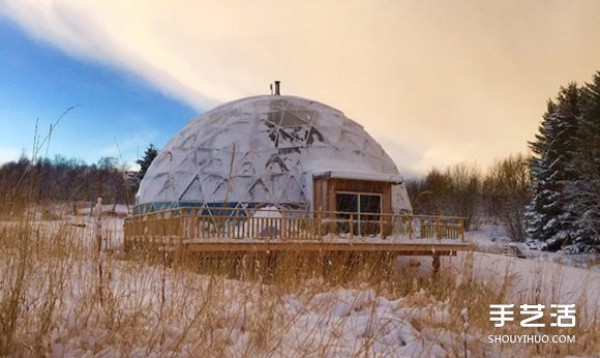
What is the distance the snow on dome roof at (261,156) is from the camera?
14188 millimetres

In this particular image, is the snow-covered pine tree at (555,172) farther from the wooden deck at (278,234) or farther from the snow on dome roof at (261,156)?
the wooden deck at (278,234)

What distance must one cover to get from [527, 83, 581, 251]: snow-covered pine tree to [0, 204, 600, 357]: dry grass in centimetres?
2303

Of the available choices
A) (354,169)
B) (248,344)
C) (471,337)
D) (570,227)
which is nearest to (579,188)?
(570,227)

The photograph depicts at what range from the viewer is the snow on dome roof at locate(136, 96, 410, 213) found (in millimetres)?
14188

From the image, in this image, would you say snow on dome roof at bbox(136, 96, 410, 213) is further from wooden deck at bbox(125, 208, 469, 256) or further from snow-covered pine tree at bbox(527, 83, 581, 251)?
snow-covered pine tree at bbox(527, 83, 581, 251)

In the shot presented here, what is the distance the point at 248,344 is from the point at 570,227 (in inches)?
1004

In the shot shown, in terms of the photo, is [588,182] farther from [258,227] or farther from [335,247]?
[258,227]

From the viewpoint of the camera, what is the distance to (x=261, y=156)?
14.9m

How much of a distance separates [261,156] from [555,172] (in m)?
17.8

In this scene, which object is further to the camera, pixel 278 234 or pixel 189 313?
pixel 278 234

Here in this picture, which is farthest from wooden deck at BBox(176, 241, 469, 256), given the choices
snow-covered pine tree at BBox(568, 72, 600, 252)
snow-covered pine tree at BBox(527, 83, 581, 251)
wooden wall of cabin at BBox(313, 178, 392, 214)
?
snow-covered pine tree at BBox(527, 83, 581, 251)

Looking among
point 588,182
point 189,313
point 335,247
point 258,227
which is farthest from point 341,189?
point 588,182

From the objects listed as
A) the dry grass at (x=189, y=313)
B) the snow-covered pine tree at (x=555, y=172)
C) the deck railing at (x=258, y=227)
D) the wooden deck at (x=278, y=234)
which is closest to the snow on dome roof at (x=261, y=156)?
the deck railing at (x=258, y=227)

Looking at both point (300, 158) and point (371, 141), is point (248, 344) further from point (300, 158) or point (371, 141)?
point (371, 141)
